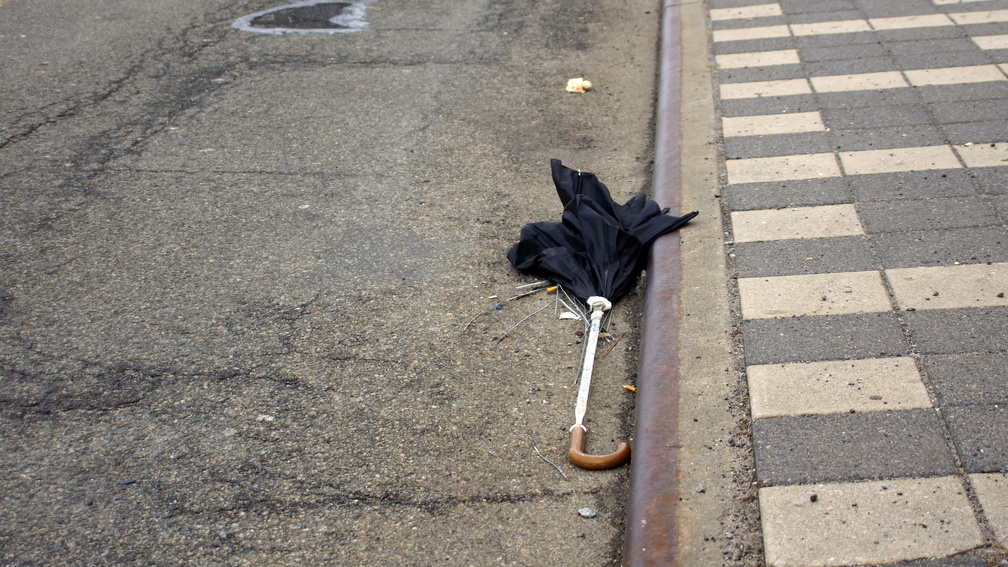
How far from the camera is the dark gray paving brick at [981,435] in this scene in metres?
2.51

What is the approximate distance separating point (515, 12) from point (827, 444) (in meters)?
6.63

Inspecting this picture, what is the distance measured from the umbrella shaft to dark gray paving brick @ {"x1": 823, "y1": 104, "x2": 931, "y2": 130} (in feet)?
7.60

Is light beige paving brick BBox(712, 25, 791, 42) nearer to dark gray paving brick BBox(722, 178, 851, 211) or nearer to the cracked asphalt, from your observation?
the cracked asphalt

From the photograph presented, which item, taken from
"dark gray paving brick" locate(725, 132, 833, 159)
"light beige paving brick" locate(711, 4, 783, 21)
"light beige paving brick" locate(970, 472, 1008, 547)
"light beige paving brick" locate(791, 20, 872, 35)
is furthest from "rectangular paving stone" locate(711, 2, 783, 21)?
"light beige paving brick" locate(970, 472, 1008, 547)

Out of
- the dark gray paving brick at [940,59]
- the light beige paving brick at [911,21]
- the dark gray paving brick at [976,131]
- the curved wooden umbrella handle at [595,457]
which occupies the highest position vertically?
the light beige paving brick at [911,21]

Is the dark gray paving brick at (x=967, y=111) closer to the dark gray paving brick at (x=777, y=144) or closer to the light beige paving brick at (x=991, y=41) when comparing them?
the dark gray paving brick at (x=777, y=144)

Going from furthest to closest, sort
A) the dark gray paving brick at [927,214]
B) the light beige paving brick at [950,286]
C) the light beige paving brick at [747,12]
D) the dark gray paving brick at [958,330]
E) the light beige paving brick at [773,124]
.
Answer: the light beige paving brick at [747,12] → the light beige paving brick at [773,124] → the dark gray paving brick at [927,214] → the light beige paving brick at [950,286] → the dark gray paving brick at [958,330]

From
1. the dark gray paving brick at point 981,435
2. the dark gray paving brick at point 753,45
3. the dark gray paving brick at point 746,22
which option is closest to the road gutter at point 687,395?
the dark gray paving brick at point 981,435

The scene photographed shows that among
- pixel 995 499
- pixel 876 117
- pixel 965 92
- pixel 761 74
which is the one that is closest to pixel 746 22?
pixel 761 74

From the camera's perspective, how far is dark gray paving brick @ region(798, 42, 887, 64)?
5.98 metres

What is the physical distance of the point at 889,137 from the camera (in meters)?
4.75

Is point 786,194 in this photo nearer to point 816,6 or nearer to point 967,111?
point 967,111

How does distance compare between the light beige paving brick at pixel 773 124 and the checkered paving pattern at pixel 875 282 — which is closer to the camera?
the checkered paving pattern at pixel 875 282

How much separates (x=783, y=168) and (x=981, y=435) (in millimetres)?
2259
